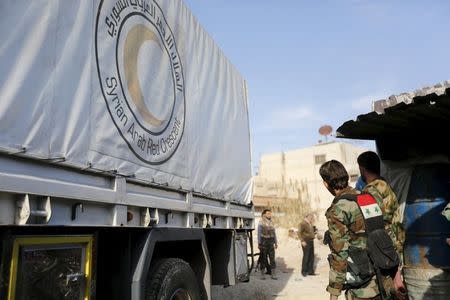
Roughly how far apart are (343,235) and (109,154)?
1.81 metres

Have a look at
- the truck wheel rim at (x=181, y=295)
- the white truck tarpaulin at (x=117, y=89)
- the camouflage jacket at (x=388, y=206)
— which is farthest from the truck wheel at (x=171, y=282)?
the camouflage jacket at (x=388, y=206)

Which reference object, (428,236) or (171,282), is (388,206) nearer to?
(428,236)

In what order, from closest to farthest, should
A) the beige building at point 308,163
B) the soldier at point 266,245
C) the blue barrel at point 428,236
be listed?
the blue barrel at point 428,236 < the soldier at point 266,245 < the beige building at point 308,163

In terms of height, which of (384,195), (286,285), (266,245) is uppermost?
(384,195)

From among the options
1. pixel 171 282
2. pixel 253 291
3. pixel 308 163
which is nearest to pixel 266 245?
pixel 253 291

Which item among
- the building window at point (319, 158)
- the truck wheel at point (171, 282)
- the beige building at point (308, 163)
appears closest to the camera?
the truck wheel at point (171, 282)

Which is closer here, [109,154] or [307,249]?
[109,154]

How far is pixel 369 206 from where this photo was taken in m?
3.07

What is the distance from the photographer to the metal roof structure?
11.1 ft

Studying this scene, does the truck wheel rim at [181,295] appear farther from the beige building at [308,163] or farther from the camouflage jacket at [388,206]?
the beige building at [308,163]

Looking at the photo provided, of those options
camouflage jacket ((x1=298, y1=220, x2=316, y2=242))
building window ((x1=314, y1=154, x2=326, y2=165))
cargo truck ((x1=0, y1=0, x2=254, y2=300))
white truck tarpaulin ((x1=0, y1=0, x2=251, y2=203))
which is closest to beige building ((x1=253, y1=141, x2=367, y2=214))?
building window ((x1=314, y1=154, x2=326, y2=165))

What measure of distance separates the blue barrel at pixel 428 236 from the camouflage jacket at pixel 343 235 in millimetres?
1703

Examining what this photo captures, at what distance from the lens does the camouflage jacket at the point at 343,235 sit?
304 centimetres

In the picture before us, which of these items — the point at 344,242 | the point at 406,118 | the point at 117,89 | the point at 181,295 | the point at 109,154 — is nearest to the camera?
the point at 109,154
